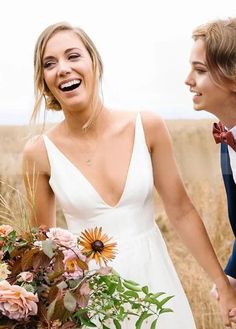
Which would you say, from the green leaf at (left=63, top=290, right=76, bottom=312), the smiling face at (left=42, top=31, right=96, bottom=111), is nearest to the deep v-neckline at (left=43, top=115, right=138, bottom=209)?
the smiling face at (left=42, top=31, right=96, bottom=111)

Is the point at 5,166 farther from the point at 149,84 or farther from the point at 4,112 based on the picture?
the point at 149,84

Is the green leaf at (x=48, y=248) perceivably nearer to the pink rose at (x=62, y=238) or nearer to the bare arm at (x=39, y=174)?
the pink rose at (x=62, y=238)

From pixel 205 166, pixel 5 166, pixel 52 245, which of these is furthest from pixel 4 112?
pixel 52 245

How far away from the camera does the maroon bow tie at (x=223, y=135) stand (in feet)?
4.10

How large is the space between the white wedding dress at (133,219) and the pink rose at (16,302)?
516 millimetres

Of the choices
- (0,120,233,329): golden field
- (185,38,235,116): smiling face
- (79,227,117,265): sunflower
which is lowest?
(0,120,233,329): golden field

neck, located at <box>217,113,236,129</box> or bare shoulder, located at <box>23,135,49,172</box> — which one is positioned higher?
neck, located at <box>217,113,236,129</box>

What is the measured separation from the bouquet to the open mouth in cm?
47

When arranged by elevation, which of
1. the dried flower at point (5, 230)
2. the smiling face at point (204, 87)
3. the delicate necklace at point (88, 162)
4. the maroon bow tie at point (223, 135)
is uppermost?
the smiling face at point (204, 87)

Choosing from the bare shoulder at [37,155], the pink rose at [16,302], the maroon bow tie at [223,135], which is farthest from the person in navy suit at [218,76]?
the pink rose at [16,302]

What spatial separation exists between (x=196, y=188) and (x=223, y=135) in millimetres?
804

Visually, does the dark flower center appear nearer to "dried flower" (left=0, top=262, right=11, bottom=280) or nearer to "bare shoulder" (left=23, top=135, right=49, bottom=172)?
"dried flower" (left=0, top=262, right=11, bottom=280)

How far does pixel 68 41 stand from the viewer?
1321mm

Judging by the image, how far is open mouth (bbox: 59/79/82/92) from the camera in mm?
1318
